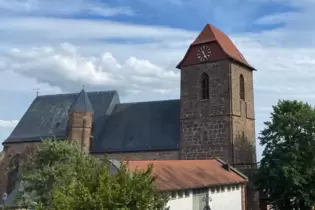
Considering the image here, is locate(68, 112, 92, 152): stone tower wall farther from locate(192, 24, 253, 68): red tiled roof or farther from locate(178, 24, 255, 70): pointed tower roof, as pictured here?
locate(192, 24, 253, 68): red tiled roof

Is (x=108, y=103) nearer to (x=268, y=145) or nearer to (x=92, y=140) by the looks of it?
(x=92, y=140)

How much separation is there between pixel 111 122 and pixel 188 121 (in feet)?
28.4

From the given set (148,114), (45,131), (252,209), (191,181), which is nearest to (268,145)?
(252,209)

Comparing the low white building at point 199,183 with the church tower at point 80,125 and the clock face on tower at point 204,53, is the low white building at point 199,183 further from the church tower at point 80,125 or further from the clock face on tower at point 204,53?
the church tower at point 80,125

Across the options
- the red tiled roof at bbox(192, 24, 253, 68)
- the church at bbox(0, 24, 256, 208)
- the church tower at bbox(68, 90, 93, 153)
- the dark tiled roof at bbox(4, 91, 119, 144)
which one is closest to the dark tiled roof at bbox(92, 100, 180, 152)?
the church at bbox(0, 24, 256, 208)

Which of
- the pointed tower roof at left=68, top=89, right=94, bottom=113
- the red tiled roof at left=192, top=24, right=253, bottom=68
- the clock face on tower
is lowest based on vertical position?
the pointed tower roof at left=68, top=89, right=94, bottom=113

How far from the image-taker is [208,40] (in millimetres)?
35250

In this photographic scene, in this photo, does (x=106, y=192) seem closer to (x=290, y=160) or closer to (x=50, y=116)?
(x=290, y=160)

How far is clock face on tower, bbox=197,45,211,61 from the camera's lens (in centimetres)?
3516

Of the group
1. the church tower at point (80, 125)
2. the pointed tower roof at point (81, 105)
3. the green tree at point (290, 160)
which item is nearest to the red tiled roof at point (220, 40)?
the green tree at point (290, 160)

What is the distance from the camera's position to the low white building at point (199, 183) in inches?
784

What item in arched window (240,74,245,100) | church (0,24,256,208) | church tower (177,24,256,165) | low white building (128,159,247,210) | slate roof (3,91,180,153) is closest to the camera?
low white building (128,159,247,210)

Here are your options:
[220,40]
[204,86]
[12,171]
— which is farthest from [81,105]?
[220,40]

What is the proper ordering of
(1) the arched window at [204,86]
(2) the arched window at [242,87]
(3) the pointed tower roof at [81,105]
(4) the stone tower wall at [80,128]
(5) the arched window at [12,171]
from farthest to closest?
1. (5) the arched window at [12,171]
2. (3) the pointed tower roof at [81,105]
3. (4) the stone tower wall at [80,128]
4. (2) the arched window at [242,87]
5. (1) the arched window at [204,86]
